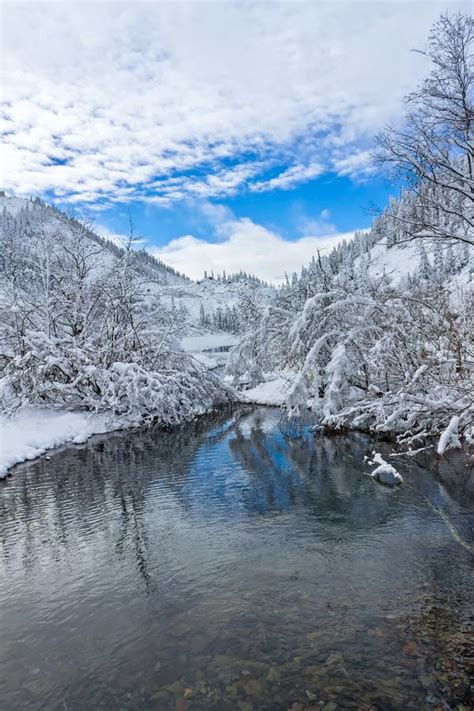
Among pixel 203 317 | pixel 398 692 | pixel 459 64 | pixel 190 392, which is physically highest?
pixel 203 317

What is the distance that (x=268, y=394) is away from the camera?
29.0m

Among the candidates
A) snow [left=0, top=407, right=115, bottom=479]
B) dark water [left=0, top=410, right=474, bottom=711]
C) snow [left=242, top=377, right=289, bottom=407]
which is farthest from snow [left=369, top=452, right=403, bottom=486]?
snow [left=242, top=377, right=289, bottom=407]

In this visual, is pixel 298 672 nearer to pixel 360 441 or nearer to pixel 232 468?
pixel 232 468

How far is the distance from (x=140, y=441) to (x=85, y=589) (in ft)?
37.2

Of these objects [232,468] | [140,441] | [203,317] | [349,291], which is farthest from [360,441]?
[203,317]

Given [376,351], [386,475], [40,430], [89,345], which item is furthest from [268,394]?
[386,475]

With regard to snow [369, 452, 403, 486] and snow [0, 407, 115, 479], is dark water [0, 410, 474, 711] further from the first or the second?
snow [0, 407, 115, 479]

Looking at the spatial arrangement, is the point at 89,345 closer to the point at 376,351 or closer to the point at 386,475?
the point at 376,351

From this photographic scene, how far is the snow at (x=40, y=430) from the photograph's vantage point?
14.4 m

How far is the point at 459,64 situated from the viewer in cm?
848

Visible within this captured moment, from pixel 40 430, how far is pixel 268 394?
A: 603 inches

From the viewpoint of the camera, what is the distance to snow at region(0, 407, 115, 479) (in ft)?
47.3

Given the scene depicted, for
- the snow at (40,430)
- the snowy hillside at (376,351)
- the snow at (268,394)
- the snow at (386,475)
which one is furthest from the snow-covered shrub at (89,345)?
the snow at (386,475)

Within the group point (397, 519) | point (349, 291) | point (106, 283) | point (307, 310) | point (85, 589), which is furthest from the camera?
point (106, 283)
